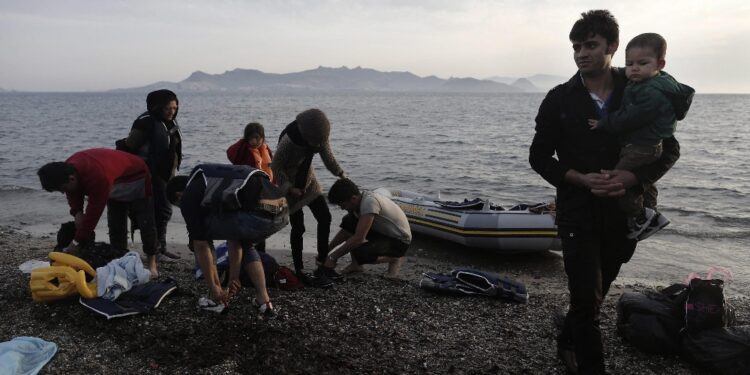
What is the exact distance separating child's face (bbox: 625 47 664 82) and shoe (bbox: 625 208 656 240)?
32.3 inches

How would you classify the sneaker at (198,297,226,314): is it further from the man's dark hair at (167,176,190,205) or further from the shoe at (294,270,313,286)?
the shoe at (294,270,313,286)

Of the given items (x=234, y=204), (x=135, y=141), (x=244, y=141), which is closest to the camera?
(x=234, y=204)

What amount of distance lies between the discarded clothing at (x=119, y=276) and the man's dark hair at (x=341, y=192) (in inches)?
76.0

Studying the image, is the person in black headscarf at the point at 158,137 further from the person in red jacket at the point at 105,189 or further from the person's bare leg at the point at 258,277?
the person's bare leg at the point at 258,277

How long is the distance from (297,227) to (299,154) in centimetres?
92

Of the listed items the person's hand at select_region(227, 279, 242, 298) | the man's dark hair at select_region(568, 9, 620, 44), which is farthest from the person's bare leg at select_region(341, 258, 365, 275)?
the man's dark hair at select_region(568, 9, 620, 44)

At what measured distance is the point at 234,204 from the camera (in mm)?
4164

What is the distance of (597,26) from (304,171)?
3.25m

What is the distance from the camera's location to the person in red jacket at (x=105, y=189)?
4598 millimetres

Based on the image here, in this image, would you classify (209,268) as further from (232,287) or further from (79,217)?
(79,217)

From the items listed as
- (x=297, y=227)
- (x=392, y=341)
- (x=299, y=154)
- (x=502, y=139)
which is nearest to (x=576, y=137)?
(x=392, y=341)

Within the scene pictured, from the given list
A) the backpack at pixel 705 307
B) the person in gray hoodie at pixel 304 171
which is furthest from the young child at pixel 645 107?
the person in gray hoodie at pixel 304 171

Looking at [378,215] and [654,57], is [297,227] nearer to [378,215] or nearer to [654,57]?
[378,215]

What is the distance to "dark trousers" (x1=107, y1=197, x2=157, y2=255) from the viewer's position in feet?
18.3
